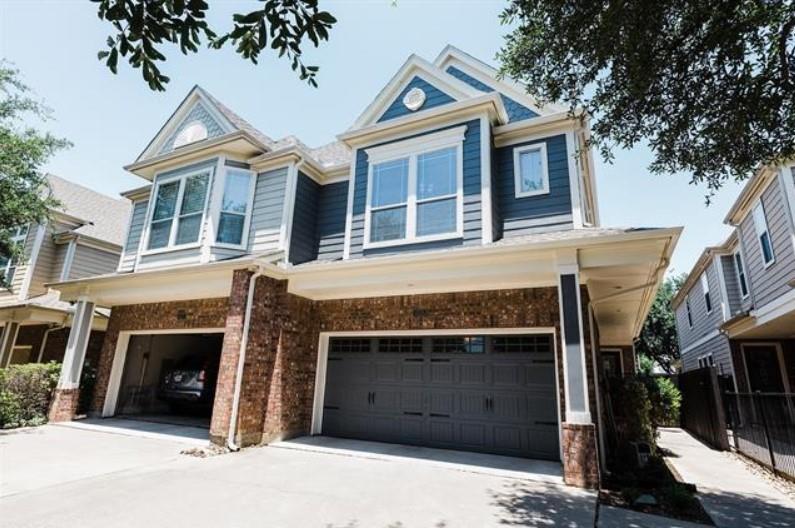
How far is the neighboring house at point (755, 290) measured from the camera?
10430 mm

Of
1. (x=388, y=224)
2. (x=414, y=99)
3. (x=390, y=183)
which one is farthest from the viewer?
(x=414, y=99)

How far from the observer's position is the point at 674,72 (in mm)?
5156

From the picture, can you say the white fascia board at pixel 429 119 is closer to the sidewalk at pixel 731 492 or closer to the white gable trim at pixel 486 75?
the white gable trim at pixel 486 75

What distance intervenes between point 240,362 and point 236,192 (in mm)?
4392

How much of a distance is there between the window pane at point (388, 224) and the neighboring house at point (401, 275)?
1.8 inches

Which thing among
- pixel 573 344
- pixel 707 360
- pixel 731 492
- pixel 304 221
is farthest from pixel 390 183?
pixel 707 360

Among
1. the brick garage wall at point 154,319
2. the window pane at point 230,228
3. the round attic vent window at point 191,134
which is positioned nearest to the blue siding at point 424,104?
the window pane at point 230,228

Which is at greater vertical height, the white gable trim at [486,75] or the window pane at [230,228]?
the white gable trim at [486,75]

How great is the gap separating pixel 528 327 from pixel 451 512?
12.0 feet

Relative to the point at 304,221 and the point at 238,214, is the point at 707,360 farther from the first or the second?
the point at 238,214

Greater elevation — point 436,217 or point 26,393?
point 436,217

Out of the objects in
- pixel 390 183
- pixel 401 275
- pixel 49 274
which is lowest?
pixel 401 275

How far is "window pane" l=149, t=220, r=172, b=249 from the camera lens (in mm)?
10398

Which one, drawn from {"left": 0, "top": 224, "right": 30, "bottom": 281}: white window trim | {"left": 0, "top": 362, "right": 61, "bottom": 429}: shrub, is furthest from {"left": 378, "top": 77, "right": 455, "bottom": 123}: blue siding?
{"left": 0, "top": 224, "right": 30, "bottom": 281}: white window trim
